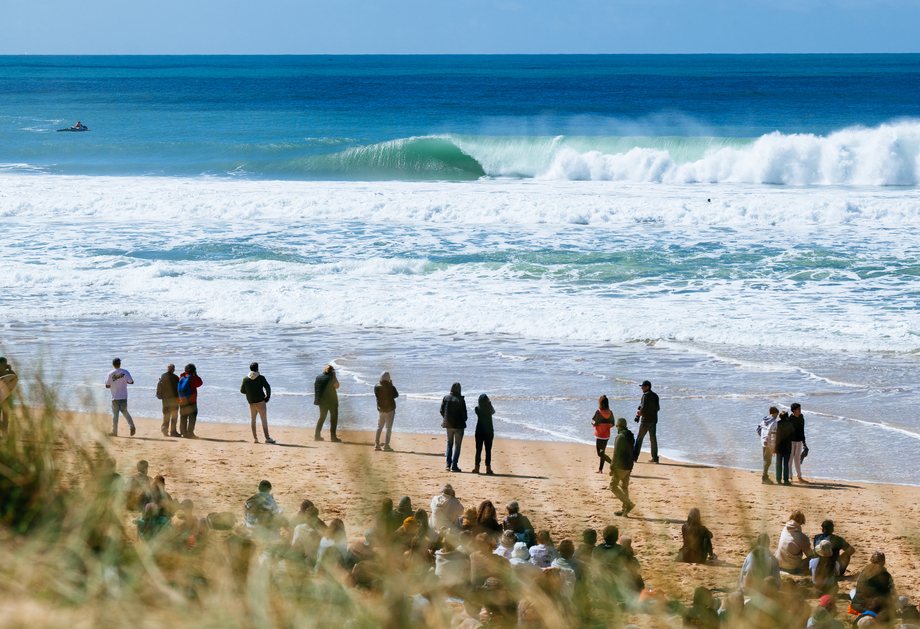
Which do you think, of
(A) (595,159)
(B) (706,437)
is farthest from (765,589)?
(A) (595,159)

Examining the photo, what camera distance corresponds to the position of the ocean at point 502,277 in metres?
12.1

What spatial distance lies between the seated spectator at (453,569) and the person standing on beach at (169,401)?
30.8 feet

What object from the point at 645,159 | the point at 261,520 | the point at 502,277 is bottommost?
the point at 261,520

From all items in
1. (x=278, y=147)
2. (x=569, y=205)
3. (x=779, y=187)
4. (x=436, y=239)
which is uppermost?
(x=278, y=147)

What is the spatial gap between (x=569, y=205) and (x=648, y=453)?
19602mm

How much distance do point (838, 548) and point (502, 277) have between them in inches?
550

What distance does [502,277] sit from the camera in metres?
20.4

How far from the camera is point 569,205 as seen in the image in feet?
96.3

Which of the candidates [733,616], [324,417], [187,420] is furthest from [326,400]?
[733,616]

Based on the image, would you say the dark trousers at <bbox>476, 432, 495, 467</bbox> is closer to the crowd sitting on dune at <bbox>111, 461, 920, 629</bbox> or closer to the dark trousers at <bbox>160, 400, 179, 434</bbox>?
the dark trousers at <bbox>160, 400, 179, 434</bbox>

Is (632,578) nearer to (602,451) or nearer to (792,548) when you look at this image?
(792,548)

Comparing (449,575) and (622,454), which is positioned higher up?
(449,575)

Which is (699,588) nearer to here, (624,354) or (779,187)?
(624,354)

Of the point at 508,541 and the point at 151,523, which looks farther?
the point at 508,541
